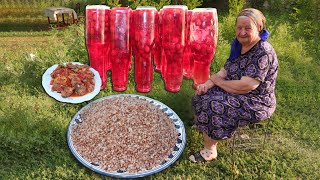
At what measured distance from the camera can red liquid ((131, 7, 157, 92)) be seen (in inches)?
97.1

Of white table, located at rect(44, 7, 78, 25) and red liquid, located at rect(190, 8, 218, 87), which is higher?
red liquid, located at rect(190, 8, 218, 87)

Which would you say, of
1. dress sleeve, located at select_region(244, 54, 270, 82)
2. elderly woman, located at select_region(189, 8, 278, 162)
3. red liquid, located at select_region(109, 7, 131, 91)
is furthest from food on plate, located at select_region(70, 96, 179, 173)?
dress sleeve, located at select_region(244, 54, 270, 82)

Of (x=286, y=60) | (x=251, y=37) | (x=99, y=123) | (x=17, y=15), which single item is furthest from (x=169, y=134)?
(x=17, y=15)

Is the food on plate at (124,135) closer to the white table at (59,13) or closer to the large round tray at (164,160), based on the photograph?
the large round tray at (164,160)

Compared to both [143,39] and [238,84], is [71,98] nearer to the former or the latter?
[143,39]

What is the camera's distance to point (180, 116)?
11.7 feet

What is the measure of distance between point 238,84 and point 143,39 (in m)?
0.81

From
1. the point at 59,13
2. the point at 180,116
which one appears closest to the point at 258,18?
the point at 180,116

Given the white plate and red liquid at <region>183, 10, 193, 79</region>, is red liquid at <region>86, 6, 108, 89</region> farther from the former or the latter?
red liquid at <region>183, 10, 193, 79</region>

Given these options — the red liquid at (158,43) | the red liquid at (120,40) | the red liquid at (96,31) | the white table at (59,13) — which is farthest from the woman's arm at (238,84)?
the white table at (59,13)

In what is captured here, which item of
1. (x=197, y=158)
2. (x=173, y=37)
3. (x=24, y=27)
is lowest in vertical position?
(x=24, y=27)

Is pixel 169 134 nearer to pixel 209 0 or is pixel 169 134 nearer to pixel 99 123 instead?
pixel 99 123

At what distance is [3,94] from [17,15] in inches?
237

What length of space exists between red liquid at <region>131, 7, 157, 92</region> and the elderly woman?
1.74ft
